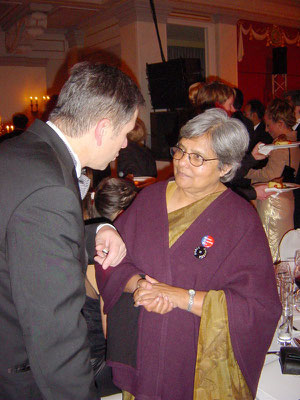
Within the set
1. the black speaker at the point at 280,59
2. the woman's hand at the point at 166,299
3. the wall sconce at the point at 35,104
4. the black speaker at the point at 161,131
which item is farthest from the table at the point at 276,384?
the wall sconce at the point at 35,104

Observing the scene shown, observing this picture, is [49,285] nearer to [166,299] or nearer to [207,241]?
[166,299]

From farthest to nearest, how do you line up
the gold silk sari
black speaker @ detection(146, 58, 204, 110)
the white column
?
the white column < black speaker @ detection(146, 58, 204, 110) < the gold silk sari

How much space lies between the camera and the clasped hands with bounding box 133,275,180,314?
1.43 metres

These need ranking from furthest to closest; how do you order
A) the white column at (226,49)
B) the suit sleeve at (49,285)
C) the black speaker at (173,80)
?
1. the white column at (226,49)
2. the black speaker at (173,80)
3. the suit sleeve at (49,285)

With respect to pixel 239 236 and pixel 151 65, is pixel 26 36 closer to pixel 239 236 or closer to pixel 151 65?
pixel 151 65

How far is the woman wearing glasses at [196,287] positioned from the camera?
1431 millimetres

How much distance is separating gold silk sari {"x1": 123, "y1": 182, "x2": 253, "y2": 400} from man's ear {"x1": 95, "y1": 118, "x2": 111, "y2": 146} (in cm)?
69

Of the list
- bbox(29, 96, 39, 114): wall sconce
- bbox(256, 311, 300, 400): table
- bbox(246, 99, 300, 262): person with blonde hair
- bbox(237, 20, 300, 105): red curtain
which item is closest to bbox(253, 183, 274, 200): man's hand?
bbox(246, 99, 300, 262): person with blonde hair

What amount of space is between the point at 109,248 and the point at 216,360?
0.60 m

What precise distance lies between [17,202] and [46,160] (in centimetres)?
15

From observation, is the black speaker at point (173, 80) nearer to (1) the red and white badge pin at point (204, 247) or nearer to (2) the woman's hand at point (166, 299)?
(1) the red and white badge pin at point (204, 247)

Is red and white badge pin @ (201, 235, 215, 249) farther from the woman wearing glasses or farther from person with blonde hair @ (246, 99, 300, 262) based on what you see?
person with blonde hair @ (246, 99, 300, 262)

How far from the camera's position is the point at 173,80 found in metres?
5.22

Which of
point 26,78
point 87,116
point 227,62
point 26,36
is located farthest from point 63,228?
point 26,78
